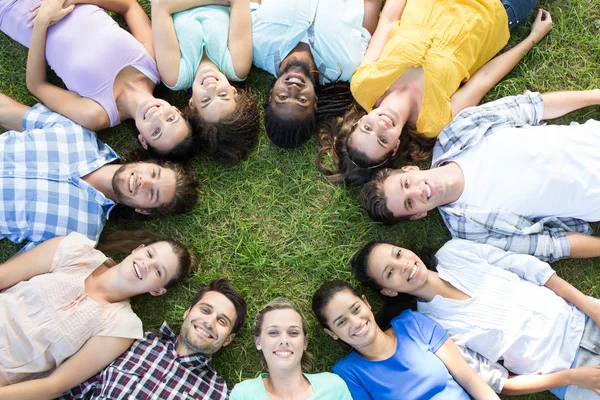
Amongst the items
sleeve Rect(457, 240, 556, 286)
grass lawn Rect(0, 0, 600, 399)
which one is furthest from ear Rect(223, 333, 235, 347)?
sleeve Rect(457, 240, 556, 286)

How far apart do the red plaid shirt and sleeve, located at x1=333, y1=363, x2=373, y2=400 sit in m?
0.91

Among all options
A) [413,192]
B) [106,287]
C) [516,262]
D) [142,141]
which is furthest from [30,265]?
[516,262]

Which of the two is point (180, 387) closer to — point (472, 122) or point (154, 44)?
point (154, 44)

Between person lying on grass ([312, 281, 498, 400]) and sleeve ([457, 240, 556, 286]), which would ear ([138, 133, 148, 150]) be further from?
sleeve ([457, 240, 556, 286])

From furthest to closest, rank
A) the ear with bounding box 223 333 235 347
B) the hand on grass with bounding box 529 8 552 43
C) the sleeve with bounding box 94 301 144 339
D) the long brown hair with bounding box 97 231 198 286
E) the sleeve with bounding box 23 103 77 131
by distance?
the hand on grass with bounding box 529 8 552 43, the long brown hair with bounding box 97 231 198 286, the sleeve with bounding box 23 103 77 131, the ear with bounding box 223 333 235 347, the sleeve with bounding box 94 301 144 339

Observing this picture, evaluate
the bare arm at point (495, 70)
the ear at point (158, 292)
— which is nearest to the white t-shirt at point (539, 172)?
the bare arm at point (495, 70)

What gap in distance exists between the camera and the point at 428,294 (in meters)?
3.85

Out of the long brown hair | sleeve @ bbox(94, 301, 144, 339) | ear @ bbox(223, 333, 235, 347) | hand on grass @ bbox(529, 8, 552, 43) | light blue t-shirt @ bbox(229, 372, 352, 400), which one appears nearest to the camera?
light blue t-shirt @ bbox(229, 372, 352, 400)

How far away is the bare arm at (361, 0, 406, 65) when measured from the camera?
13.0ft

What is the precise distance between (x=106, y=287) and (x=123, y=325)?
33cm

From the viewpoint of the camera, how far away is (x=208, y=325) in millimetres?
3637

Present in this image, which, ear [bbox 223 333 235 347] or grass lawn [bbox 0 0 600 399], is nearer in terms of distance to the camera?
ear [bbox 223 333 235 347]

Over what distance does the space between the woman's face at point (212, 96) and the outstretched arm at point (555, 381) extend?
117 inches

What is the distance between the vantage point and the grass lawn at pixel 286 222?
4047mm
